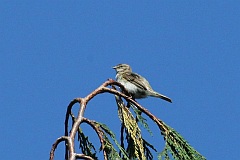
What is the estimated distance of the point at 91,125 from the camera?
242 inches

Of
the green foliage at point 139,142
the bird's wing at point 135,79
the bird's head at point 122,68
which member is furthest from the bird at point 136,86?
the green foliage at point 139,142

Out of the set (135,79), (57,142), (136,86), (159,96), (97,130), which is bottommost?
(57,142)

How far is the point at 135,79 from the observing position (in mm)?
11227

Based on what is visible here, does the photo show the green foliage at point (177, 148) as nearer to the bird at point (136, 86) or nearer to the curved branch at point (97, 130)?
the curved branch at point (97, 130)

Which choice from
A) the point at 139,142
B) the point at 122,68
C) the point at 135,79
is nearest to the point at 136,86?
the point at 135,79

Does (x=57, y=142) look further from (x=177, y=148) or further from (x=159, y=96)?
(x=159, y=96)

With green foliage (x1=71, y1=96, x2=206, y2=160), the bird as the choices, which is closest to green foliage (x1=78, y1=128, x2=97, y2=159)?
green foliage (x1=71, y1=96, x2=206, y2=160)

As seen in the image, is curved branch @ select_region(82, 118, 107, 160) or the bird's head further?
the bird's head

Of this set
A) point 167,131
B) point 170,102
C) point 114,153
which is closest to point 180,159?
point 167,131

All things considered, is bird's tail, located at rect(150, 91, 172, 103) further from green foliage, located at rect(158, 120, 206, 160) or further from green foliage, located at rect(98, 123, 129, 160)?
green foliage, located at rect(98, 123, 129, 160)

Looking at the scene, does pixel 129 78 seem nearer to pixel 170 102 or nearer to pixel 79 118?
pixel 170 102

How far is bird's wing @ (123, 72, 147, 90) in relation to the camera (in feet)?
35.9

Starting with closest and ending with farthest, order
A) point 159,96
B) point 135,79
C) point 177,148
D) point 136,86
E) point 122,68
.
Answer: point 177,148
point 159,96
point 136,86
point 135,79
point 122,68

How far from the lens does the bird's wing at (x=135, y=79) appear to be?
1095cm
